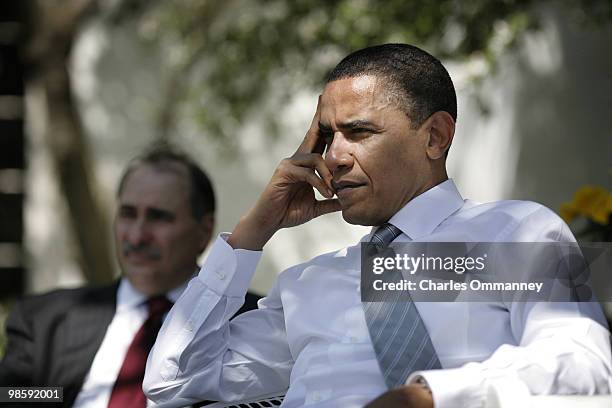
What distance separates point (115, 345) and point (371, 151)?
1.43 m

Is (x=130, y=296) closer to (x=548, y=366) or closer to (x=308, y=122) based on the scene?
(x=548, y=366)

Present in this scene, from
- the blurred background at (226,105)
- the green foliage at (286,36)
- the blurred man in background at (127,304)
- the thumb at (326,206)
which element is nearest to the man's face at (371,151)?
the thumb at (326,206)

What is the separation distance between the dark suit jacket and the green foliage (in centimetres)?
227

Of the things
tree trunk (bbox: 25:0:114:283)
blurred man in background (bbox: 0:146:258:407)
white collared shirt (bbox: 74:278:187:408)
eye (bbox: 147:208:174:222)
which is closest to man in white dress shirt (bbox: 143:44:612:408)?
blurred man in background (bbox: 0:146:258:407)

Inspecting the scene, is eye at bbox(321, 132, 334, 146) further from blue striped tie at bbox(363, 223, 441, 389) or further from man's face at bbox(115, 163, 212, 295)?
man's face at bbox(115, 163, 212, 295)

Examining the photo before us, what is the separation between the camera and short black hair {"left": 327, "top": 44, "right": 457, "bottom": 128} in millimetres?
2213

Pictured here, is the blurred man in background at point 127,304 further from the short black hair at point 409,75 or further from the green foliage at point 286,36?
the green foliage at point 286,36

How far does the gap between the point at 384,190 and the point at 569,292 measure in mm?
536

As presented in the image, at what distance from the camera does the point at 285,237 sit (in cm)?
622

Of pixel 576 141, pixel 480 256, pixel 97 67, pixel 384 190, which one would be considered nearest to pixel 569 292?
pixel 480 256

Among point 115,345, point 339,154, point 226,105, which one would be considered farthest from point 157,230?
point 226,105

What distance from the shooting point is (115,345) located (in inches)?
126

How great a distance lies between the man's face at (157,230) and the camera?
340 cm

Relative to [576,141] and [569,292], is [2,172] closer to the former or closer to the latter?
[576,141]
